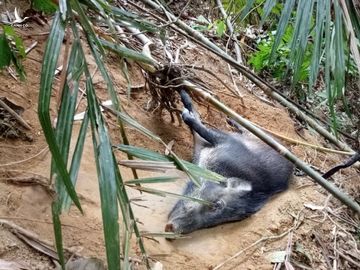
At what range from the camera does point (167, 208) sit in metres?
3.39

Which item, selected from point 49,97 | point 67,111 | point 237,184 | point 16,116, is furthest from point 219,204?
point 49,97

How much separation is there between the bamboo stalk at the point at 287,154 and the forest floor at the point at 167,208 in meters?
0.51

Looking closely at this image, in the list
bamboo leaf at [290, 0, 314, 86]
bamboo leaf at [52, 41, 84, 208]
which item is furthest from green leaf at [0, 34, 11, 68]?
bamboo leaf at [290, 0, 314, 86]

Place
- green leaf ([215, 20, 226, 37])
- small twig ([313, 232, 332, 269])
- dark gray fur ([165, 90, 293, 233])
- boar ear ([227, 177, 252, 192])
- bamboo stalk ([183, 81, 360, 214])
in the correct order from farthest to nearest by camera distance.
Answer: green leaf ([215, 20, 226, 37])
boar ear ([227, 177, 252, 192])
dark gray fur ([165, 90, 293, 233])
small twig ([313, 232, 332, 269])
bamboo stalk ([183, 81, 360, 214])

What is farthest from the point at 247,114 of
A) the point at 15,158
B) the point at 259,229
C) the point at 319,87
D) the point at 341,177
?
the point at 15,158

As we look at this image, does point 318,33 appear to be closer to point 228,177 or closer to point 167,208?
point 167,208

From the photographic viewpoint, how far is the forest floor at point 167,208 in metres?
2.39

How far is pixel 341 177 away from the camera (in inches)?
157

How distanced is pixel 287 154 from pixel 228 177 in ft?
4.67

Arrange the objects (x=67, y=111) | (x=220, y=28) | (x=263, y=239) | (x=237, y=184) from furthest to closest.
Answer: (x=220, y=28) < (x=237, y=184) < (x=263, y=239) < (x=67, y=111)

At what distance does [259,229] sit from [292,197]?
0.41 metres

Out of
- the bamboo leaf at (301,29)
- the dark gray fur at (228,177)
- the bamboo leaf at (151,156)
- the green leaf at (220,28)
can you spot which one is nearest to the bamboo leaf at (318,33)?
the bamboo leaf at (301,29)

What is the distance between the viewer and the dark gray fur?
3.51 meters

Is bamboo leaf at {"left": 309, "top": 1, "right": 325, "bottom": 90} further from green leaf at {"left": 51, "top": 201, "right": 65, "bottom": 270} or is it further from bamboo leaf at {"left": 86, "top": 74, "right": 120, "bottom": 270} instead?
green leaf at {"left": 51, "top": 201, "right": 65, "bottom": 270}
